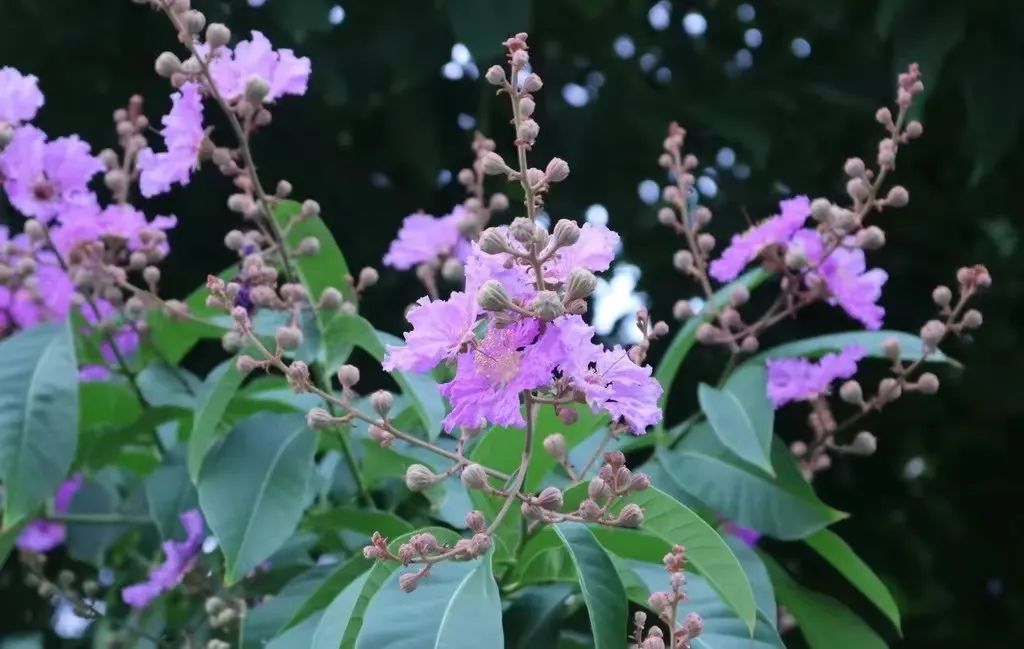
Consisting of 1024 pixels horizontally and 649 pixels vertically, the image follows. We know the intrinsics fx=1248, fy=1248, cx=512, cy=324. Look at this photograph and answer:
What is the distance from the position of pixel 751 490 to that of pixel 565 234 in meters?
0.52

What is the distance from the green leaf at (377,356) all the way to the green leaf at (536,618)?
17 cm

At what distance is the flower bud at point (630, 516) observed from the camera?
2.69 feet

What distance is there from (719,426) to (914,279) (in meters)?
1.54

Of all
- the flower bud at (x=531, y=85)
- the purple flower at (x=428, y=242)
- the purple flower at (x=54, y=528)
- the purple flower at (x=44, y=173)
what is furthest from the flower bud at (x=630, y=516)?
the purple flower at (x=54, y=528)

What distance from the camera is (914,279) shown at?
2.55m

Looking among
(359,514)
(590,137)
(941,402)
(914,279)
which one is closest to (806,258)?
(359,514)

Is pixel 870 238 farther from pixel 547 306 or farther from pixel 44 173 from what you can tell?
pixel 44 173

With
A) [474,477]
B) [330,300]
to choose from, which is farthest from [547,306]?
[330,300]

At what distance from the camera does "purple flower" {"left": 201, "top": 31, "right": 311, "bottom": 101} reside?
1146 millimetres

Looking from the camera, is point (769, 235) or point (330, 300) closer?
point (330, 300)

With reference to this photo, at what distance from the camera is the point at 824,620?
121cm

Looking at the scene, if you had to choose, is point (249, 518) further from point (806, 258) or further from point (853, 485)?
point (853, 485)

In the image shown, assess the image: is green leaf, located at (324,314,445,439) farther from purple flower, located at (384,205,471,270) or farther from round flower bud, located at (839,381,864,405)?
round flower bud, located at (839,381,864,405)

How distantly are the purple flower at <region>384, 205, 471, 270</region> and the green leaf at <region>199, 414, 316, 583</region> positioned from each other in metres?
0.29
